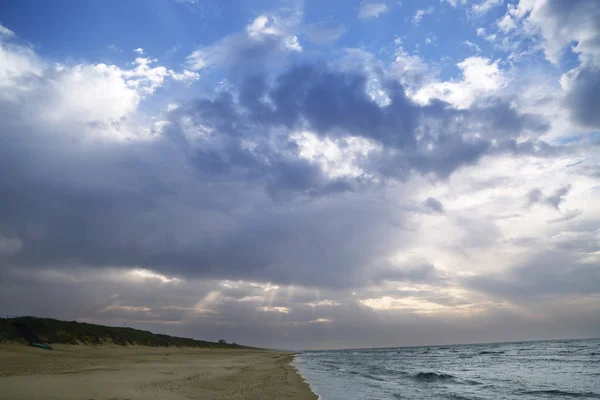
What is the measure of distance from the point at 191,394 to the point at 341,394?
33.0 feet

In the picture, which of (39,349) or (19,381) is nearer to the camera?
(19,381)

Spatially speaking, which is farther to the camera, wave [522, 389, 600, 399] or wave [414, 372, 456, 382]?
wave [414, 372, 456, 382]

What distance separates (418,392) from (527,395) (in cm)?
698

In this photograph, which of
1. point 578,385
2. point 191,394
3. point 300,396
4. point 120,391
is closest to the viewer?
point 120,391

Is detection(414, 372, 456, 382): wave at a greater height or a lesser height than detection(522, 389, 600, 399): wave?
lesser

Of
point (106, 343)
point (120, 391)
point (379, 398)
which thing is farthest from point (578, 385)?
point (106, 343)

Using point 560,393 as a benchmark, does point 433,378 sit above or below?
below

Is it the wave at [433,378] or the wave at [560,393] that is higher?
the wave at [560,393]

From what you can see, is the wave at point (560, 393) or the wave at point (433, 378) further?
the wave at point (433, 378)

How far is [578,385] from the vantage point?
2770cm

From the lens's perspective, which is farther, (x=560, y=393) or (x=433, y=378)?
(x=433, y=378)

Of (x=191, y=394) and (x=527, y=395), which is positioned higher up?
(x=191, y=394)

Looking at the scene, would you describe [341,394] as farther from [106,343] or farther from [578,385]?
[106,343]

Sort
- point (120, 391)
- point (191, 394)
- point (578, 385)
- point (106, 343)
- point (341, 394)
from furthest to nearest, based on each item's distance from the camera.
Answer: point (106, 343)
point (578, 385)
point (341, 394)
point (191, 394)
point (120, 391)
